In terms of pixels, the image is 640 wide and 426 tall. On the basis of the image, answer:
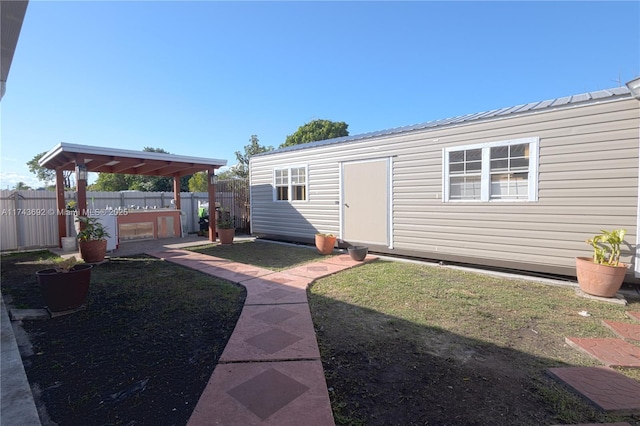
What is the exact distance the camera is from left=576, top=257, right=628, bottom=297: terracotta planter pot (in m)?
3.80

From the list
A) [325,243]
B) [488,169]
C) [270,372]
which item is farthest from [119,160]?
[488,169]

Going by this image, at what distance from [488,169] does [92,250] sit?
8431 millimetres

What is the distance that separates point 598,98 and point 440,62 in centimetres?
666

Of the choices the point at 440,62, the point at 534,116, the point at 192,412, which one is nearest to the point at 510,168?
the point at 534,116

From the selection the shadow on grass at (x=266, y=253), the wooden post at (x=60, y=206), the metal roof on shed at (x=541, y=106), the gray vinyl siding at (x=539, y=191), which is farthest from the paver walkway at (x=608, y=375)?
the wooden post at (x=60, y=206)

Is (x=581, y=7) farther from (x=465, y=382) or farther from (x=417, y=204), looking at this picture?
(x=465, y=382)

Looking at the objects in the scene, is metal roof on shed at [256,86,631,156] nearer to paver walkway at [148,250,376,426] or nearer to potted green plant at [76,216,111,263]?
paver walkway at [148,250,376,426]

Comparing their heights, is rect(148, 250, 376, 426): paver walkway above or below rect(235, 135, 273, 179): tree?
below

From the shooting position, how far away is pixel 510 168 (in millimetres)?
5242

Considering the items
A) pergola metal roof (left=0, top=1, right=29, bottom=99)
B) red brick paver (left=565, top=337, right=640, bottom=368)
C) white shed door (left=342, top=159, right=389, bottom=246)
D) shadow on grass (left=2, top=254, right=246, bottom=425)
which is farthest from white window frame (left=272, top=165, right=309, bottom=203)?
red brick paver (left=565, top=337, right=640, bottom=368)

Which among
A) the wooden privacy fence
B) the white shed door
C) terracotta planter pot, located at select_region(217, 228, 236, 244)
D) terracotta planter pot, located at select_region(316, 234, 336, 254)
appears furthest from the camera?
terracotta planter pot, located at select_region(217, 228, 236, 244)

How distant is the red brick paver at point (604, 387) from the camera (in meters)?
1.83

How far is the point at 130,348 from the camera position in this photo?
2695mm

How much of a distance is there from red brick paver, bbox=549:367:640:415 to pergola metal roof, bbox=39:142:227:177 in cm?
891
